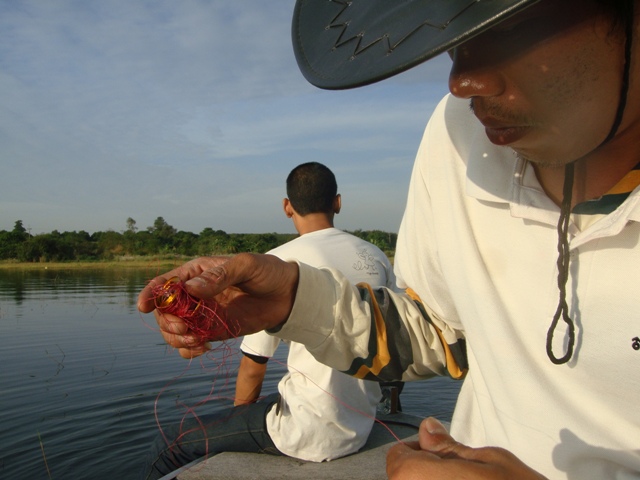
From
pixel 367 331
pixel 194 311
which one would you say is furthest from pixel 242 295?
pixel 367 331

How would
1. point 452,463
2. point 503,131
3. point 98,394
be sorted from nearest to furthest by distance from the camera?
point 452,463
point 503,131
point 98,394

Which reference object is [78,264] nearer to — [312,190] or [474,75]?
[312,190]

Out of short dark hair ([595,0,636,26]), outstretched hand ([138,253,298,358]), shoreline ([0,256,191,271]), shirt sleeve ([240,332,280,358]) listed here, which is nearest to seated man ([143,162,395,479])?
shirt sleeve ([240,332,280,358])

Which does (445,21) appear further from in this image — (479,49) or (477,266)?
(477,266)

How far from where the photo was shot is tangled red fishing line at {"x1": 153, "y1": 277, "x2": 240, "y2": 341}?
4.99ft

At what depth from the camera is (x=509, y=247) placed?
137cm

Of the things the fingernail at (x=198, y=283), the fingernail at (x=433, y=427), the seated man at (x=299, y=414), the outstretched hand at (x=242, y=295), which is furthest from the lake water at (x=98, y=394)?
the fingernail at (x=433, y=427)

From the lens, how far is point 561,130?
114 cm

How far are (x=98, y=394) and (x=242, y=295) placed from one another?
607 centimetres

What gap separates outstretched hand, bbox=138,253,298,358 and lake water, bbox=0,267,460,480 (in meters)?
1.05

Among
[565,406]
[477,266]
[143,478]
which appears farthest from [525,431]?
[143,478]

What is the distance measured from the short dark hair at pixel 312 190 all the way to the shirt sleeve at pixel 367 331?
2.32m

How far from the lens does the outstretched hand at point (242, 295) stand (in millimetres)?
1508

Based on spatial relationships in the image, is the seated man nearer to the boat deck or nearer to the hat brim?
the boat deck
